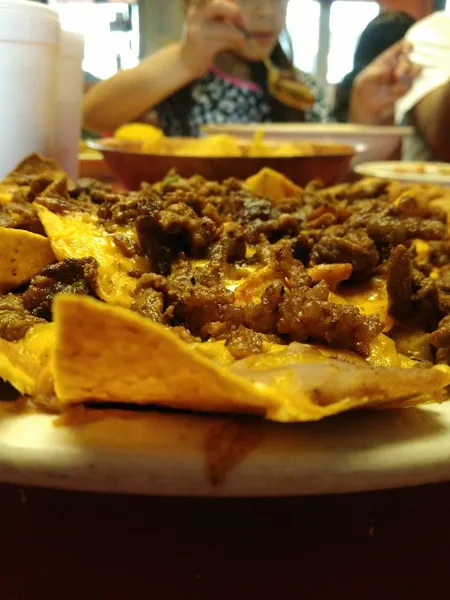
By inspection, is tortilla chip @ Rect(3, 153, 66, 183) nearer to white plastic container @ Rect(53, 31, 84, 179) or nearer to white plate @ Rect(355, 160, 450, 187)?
white plastic container @ Rect(53, 31, 84, 179)

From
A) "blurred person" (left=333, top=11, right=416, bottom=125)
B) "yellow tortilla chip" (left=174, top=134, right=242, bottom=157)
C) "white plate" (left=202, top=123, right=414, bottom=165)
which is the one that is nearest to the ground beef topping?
"yellow tortilla chip" (left=174, top=134, right=242, bottom=157)

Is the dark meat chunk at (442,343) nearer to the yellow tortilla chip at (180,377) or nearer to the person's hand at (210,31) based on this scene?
the yellow tortilla chip at (180,377)

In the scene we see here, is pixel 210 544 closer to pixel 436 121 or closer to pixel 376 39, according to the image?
pixel 436 121

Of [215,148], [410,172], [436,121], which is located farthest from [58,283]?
[436,121]

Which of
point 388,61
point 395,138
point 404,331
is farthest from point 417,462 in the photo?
point 388,61

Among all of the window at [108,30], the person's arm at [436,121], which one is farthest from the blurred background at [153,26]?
the person's arm at [436,121]

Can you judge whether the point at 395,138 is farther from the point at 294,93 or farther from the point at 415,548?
the point at 415,548
